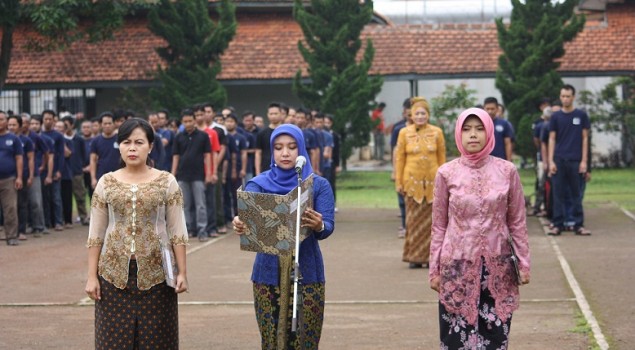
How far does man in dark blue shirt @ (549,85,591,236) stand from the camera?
17.2 meters

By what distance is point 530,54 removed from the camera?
3338 centimetres

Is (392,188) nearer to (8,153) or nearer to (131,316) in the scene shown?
(8,153)

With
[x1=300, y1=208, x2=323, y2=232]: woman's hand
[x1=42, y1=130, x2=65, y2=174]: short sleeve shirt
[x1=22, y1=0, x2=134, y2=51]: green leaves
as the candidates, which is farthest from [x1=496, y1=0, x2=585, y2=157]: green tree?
[x1=300, y1=208, x2=323, y2=232]: woman's hand

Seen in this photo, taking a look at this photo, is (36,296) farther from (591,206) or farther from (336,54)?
(336,54)

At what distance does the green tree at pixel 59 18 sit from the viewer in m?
30.1

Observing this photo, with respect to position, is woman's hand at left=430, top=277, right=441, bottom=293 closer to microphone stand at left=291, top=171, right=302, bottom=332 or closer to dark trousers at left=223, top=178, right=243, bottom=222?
microphone stand at left=291, top=171, right=302, bottom=332

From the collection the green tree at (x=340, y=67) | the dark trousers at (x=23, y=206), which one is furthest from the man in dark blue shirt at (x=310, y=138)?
the green tree at (x=340, y=67)

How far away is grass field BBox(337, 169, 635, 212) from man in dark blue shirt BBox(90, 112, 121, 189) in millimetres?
7604

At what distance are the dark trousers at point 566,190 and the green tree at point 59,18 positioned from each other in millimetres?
15948

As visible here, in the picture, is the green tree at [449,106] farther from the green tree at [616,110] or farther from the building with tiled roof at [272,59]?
the green tree at [616,110]

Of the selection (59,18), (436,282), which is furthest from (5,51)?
(436,282)

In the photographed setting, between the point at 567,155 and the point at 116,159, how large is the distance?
6.46 meters

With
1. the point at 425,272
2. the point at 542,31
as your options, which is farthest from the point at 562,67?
the point at 425,272

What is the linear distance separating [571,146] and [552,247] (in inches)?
69.2
